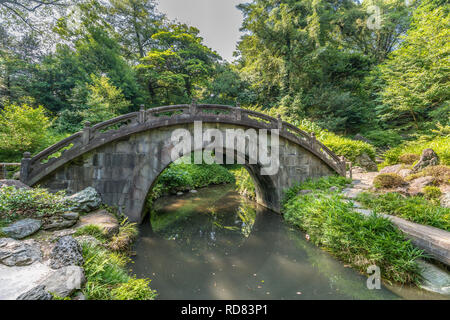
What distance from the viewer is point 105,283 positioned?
273 centimetres

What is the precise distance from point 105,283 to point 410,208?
641 centimetres

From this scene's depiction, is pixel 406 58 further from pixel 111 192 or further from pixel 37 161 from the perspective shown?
pixel 37 161

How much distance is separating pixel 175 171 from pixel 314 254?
8.92 meters

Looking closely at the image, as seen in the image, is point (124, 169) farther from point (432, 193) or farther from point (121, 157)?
point (432, 193)

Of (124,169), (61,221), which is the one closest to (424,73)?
(124,169)

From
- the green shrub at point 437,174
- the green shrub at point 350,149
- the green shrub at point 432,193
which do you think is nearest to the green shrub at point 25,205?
the green shrub at point 432,193

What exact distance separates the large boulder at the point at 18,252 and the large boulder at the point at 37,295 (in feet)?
3.20

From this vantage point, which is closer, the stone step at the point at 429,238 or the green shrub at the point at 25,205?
the stone step at the point at 429,238

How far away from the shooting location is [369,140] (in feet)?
42.4

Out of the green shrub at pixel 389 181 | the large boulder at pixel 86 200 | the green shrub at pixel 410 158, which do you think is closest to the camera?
the large boulder at pixel 86 200

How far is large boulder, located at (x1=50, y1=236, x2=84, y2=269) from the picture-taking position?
106 inches

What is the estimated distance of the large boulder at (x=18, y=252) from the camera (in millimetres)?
2615

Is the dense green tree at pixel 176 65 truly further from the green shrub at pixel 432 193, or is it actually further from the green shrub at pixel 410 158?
the green shrub at pixel 432 193
